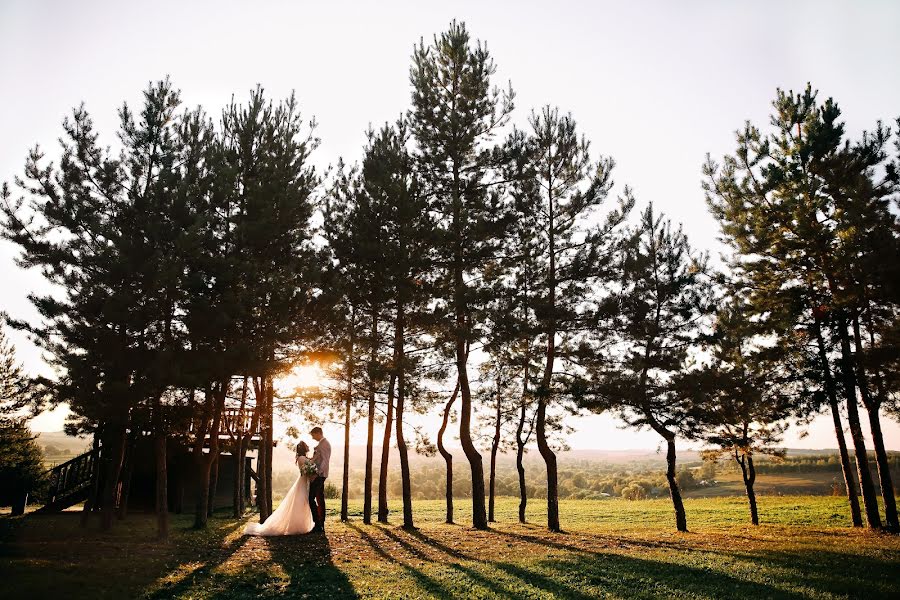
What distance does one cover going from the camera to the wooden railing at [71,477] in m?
21.4

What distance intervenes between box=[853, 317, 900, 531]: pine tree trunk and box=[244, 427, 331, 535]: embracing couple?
17.2 metres

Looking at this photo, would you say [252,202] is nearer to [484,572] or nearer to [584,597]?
[484,572]

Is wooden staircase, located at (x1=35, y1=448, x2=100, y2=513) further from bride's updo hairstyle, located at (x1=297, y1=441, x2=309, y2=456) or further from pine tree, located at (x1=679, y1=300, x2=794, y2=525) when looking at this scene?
pine tree, located at (x1=679, y1=300, x2=794, y2=525)

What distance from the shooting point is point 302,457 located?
14219mm

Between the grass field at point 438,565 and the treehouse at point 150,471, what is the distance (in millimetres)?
3998

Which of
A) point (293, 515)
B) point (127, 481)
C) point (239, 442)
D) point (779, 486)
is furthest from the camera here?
point (779, 486)

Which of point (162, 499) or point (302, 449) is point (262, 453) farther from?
point (302, 449)

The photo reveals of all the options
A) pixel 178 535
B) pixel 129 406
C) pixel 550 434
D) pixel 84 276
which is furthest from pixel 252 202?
pixel 550 434

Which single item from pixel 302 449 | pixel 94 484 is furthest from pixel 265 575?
pixel 94 484

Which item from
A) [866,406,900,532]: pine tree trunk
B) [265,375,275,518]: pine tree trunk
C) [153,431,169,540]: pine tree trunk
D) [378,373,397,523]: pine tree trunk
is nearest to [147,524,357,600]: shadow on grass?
[153,431,169,540]: pine tree trunk

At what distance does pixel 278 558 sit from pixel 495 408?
1383cm

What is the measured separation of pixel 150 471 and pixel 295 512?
1462 cm

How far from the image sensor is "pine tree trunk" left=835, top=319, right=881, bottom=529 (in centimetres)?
1745

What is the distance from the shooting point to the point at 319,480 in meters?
13.8
